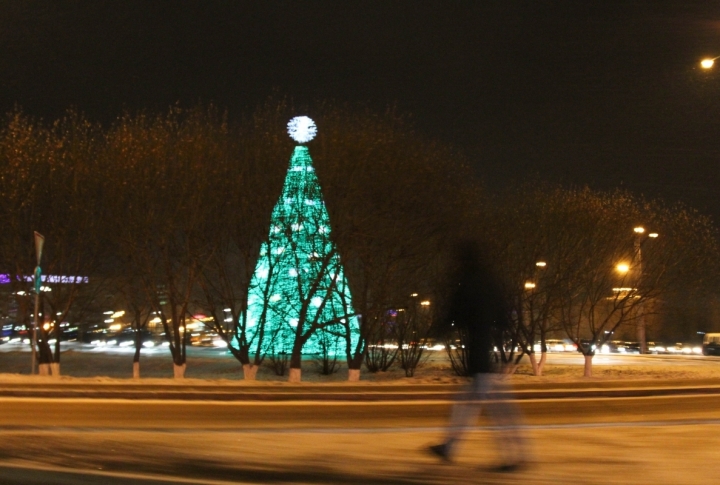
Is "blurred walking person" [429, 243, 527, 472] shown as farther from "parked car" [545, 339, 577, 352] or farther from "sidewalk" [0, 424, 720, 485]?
"parked car" [545, 339, 577, 352]

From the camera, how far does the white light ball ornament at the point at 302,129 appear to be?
28.0 metres

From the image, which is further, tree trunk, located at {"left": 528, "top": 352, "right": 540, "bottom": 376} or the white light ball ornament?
tree trunk, located at {"left": 528, "top": 352, "right": 540, "bottom": 376}

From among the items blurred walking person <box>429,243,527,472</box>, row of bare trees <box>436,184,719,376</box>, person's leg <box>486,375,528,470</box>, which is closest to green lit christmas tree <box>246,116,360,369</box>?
row of bare trees <box>436,184,719,376</box>

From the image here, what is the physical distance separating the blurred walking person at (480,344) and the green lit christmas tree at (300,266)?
19.7 m

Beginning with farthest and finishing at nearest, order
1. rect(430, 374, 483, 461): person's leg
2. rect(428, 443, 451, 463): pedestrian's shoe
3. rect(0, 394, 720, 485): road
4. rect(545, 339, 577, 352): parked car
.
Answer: rect(545, 339, 577, 352): parked car → rect(428, 443, 451, 463): pedestrian's shoe → rect(430, 374, 483, 461): person's leg → rect(0, 394, 720, 485): road

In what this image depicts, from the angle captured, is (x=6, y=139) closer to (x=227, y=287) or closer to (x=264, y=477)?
(x=227, y=287)

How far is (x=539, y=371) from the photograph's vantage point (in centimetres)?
3366

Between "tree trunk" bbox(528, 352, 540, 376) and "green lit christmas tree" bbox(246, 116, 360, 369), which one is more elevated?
"green lit christmas tree" bbox(246, 116, 360, 369)

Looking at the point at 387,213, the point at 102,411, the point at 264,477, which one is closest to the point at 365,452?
the point at 264,477

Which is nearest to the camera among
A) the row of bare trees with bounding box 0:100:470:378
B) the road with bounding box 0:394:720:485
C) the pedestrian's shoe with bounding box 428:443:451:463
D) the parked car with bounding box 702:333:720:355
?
the road with bounding box 0:394:720:485

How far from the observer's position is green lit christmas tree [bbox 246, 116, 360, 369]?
27.9 m

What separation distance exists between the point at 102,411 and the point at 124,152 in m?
15.3

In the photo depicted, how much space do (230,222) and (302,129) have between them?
4180 mm

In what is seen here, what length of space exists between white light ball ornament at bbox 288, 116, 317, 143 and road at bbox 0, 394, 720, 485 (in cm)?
1507
